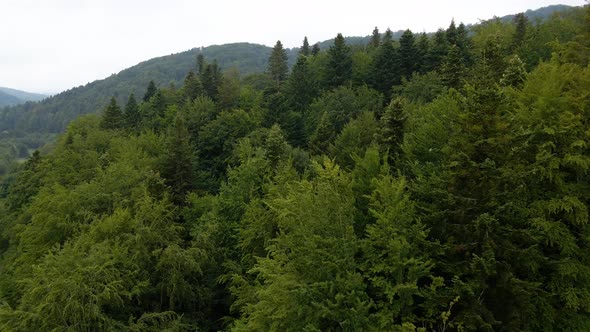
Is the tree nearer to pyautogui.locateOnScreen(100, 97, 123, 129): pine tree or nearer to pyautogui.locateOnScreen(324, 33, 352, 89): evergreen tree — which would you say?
pyautogui.locateOnScreen(324, 33, 352, 89): evergreen tree

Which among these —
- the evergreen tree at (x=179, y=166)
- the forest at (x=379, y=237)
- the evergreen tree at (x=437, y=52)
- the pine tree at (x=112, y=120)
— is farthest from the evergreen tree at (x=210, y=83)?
the forest at (x=379, y=237)

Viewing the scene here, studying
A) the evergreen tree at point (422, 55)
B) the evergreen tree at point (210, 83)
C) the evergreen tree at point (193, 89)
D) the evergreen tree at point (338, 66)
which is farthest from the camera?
the evergreen tree at point (210, 83)

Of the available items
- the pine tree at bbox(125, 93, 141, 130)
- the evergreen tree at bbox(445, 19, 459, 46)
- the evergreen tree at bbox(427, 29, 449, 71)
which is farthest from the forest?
the pine tree at bbox(125, 93, 141, 130)

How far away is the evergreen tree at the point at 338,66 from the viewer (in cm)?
6369

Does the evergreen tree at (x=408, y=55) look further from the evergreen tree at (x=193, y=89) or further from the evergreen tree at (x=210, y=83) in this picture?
the evergreen tree at (x=193, y=89)

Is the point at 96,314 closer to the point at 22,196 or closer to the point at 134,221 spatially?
the point at 134,221

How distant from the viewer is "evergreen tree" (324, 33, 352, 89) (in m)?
63.7

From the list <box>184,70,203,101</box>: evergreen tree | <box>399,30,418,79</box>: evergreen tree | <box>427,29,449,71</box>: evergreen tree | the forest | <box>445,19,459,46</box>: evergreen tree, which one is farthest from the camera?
<box>184,70,203,101</box>: evergreen tree

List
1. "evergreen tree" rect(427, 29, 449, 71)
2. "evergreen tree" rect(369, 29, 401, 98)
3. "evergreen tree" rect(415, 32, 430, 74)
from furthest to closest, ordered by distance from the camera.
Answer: "evergreen tree" rect(369, 29, 401, 98) < "evergreen tree" rect(415, 32, 430, 74) < "evergreen tree" rect(427, 29, 449, 71)

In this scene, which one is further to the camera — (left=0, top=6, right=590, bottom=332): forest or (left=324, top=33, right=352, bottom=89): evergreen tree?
(left=324, top=33, right=352, bottom=89): evergreen tree

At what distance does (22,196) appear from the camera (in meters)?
50.4

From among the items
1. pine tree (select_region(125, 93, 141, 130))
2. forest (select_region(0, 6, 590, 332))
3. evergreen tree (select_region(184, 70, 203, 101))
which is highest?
evergreen tree (select_region(184, 70, 203, 101))

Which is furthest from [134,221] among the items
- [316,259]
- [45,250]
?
[316,259]

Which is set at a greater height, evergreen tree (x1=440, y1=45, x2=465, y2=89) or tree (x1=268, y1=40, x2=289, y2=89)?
tree (x1=268, y1=40, x2=289, y2=89)
